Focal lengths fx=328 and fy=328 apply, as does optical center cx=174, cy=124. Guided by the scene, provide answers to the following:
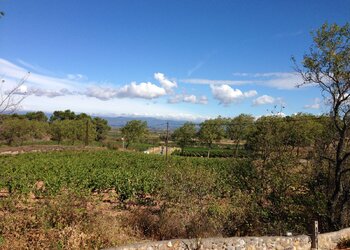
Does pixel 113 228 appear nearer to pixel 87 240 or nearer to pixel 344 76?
pixel 87 240

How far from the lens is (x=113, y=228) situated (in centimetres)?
1017

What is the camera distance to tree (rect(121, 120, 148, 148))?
3022 inches

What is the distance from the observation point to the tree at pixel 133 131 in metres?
76.8

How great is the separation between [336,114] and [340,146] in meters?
1.18

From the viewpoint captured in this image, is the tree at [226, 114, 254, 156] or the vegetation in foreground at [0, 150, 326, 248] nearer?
the vegetation in foreground at [0, 150, 326, 248]

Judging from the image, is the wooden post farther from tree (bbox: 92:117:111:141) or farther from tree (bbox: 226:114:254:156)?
tree (bbox: 92:117:111:141)

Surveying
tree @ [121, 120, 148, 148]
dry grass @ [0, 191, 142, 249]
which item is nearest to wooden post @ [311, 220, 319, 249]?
dry grass @ [0, 191, 142, 249]

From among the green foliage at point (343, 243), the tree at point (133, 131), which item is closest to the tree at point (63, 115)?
the tree at point (133, 131)

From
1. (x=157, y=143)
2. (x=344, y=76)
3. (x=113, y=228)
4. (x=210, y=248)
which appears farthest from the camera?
(x=157, y=143)

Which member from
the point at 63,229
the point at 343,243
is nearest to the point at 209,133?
the point at 343,243

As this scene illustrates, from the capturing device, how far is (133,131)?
253 ft

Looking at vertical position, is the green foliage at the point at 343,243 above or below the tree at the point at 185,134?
below

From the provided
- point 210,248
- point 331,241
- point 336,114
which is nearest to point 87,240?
point 210,248

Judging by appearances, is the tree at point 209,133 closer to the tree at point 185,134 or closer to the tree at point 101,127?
the tree at point 185,134
